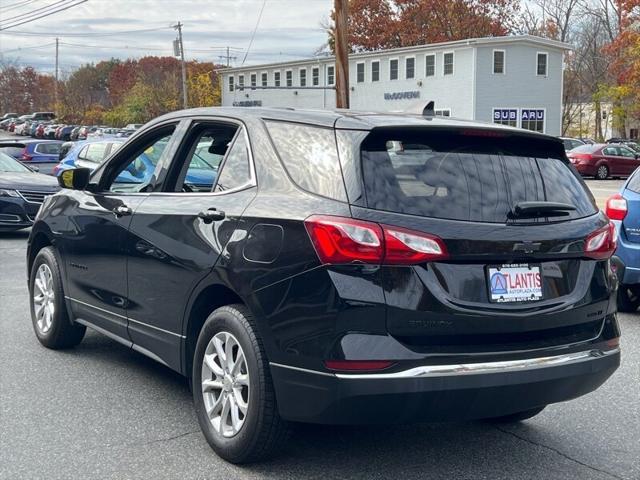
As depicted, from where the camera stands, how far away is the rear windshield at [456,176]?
152 inches

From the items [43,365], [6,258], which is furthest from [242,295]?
[6,258]

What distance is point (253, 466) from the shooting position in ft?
14.0

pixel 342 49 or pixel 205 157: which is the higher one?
pixel 342 49

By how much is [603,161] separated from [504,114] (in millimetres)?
18211

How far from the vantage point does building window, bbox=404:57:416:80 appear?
56.3m

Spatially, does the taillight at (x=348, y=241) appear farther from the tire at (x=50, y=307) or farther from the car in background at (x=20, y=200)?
the car in background at (x=20, y=200)

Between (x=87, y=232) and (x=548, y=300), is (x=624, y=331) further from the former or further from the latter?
(x=87, y=232)

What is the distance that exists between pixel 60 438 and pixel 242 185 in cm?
170

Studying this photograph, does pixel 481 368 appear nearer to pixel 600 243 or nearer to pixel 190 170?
pixel 600 243

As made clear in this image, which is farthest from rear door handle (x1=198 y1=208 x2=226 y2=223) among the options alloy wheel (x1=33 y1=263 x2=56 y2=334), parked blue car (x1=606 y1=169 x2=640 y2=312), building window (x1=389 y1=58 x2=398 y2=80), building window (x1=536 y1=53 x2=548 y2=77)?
building window (x1=389 y1=58 x2=398 y2=80)

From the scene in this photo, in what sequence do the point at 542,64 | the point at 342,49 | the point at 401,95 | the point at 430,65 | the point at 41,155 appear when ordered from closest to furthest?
the point at 342,49
the point at 41,155
the point at 542,64
the point at 430,65
the point at 401,95

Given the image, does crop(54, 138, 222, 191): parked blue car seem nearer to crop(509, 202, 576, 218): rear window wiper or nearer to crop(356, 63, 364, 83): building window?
crop(509, 202, 576, 218): rear window wiper

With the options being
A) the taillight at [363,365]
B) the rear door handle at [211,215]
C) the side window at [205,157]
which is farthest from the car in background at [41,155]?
the taillight at [363,365]

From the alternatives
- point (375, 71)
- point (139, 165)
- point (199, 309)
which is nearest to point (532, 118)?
point (375, 71)
